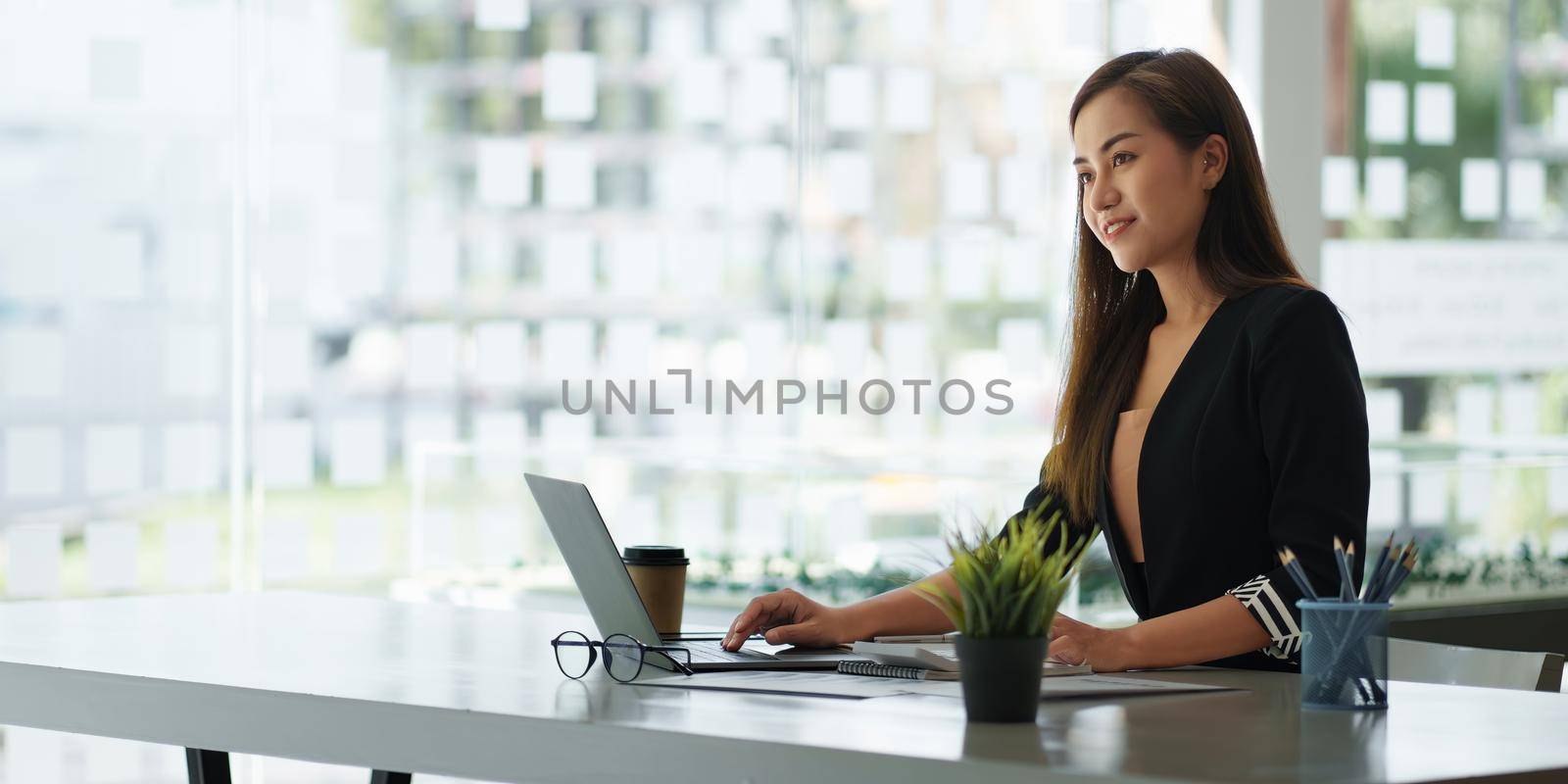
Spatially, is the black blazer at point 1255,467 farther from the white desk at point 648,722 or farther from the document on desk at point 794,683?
the document on desk at point 794,683

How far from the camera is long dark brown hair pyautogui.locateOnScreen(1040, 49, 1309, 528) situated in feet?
6.73

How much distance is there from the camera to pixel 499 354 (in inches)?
250

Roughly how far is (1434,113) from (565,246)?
3.16 m

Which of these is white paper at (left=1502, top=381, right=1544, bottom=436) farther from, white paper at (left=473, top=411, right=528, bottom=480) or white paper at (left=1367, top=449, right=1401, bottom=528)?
white paper at (left=473, top=411, right=528, bottom=480)

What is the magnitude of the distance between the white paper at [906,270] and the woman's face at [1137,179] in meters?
4.21

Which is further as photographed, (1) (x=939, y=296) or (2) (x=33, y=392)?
(1) (x=939, y=296)

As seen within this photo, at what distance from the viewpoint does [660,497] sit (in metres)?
6.01

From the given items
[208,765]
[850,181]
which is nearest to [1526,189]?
[850,181]

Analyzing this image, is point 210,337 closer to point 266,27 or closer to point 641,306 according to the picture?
point 266,27

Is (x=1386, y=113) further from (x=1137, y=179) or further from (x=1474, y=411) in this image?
(x=1137, y=179)

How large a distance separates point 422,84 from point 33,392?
5.37ft

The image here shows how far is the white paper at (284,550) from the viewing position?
609cm

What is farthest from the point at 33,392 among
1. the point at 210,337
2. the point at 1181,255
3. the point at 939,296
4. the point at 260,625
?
the point at 1181,255

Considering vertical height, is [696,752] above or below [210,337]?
below
